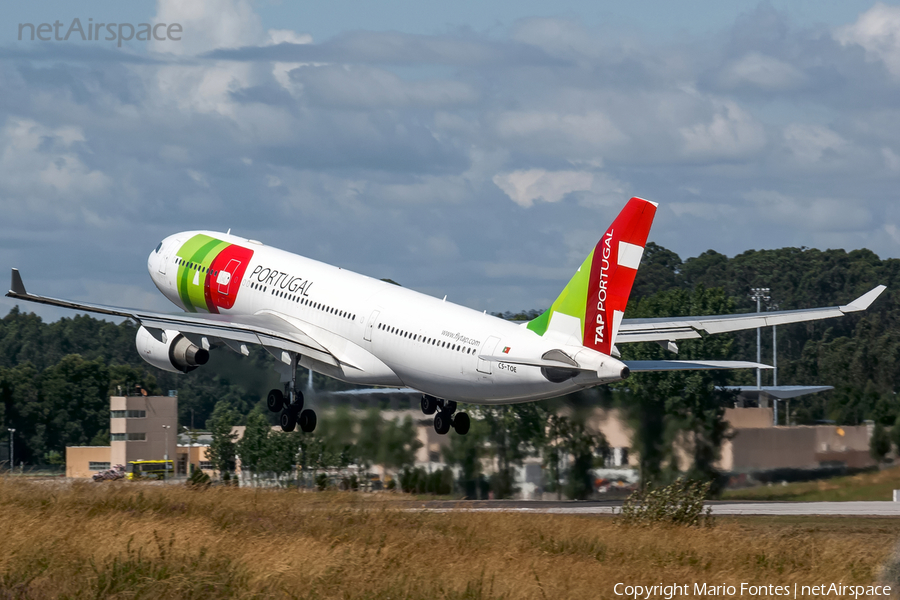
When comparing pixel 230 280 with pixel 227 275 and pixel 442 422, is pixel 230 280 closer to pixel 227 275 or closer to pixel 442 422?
pixel 227 275

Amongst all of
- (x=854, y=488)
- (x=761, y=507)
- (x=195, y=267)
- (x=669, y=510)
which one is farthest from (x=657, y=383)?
(x=195, y=267)

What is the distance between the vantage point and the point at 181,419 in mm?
165750

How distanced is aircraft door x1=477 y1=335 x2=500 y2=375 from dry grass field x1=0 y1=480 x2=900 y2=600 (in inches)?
176

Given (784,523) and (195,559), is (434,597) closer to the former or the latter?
(195,559)

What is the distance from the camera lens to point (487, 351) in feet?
130

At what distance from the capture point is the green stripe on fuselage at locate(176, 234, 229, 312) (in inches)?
2064

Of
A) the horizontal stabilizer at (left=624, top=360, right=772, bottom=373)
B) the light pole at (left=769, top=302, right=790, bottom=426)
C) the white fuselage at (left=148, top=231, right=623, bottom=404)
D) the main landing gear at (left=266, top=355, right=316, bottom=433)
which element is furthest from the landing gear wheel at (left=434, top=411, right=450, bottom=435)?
the light pole at (left=769, top=302, right=790, bottom=426)

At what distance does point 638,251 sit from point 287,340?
15239mm

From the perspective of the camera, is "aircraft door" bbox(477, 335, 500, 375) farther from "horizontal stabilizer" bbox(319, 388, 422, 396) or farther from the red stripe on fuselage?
the red stripe on fuselage

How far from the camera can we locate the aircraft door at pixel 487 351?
39572mm

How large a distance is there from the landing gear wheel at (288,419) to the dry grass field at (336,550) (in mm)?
6340

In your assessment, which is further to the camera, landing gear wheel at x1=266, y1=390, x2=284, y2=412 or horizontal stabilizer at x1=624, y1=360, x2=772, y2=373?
landing gear wheel at x1=266, y1=390, x2=284, y2=412

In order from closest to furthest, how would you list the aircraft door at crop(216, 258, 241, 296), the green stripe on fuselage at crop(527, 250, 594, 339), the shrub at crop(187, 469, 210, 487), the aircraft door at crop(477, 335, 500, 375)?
the green stripe on fuselage at crop(527, 250, 594, 339), the aircraft door at crop(477, 335, 500, 375), the shrub at crop(187, 469, 210, 487), the aircraft door at crop(216, 258, 241, 296)

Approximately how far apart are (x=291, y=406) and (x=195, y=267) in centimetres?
820
